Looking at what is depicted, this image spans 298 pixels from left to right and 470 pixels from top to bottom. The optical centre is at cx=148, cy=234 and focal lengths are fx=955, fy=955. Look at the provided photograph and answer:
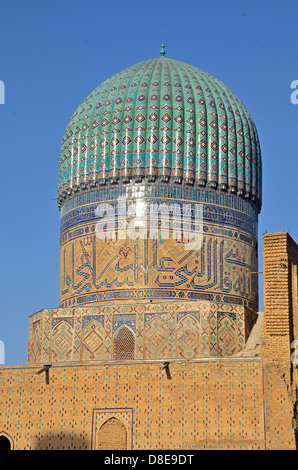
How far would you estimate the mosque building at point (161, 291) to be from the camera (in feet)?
41.4

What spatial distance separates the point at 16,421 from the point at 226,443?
10.1 feet

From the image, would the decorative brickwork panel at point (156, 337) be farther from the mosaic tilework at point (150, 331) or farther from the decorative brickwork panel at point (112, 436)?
the decorative brickwork panel at point (112, 436)

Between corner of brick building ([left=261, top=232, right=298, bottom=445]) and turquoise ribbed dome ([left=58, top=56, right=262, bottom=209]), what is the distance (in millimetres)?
2446

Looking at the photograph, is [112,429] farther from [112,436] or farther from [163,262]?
[163,262]

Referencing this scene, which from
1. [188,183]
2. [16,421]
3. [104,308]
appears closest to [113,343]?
[104,308]

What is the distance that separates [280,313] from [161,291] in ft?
7.70

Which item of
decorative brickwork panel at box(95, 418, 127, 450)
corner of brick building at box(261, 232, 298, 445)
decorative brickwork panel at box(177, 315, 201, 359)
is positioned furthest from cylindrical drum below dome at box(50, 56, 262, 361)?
corner of brick building at box(261, 232, 298, 445)

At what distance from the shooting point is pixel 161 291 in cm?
1441

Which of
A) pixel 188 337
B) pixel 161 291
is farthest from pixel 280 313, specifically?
pixel 161 291

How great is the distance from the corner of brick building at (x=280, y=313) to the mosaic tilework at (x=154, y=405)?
0.30 feet

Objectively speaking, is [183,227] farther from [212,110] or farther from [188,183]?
[212,110]

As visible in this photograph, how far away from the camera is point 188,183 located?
15.0 m

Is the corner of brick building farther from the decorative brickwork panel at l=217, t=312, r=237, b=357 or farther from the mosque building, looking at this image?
the decorative brickwork panel at l=217, t=312, r=237, b=357

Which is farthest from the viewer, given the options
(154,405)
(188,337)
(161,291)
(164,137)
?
(164,137)
